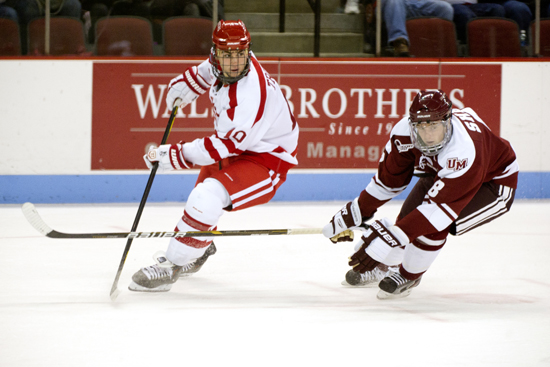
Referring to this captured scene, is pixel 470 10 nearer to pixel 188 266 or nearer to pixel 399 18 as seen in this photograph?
pixel 399 18

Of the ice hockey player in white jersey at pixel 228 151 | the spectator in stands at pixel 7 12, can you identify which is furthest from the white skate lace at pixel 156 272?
the spectator in stands at pixel 7 12

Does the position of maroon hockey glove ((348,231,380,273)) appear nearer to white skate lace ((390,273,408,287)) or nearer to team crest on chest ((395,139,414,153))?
white skate lace ((390,273,408,287))

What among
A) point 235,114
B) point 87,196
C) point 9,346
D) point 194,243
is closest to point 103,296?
point 194,243

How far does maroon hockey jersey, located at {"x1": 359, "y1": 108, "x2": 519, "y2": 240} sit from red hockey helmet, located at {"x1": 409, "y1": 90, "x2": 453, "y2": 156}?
0.12ft

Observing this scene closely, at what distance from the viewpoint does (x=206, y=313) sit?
8.35 ft

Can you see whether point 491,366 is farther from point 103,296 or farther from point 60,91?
point 60,91

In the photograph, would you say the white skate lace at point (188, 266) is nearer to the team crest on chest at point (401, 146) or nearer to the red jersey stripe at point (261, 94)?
the red jersey stripe at point (261, 94)

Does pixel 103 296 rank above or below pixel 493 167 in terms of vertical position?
below

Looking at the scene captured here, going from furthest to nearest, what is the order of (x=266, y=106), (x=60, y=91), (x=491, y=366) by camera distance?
1. (x=60, y=91)
2. (x=266, y=106)
3. (x=491, y=366)

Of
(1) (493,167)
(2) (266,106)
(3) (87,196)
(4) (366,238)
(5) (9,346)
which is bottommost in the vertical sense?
(3) (87,196)

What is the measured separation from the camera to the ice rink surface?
6.84 ft

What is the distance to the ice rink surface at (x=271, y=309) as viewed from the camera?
6.84 ft

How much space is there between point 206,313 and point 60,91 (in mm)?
3053

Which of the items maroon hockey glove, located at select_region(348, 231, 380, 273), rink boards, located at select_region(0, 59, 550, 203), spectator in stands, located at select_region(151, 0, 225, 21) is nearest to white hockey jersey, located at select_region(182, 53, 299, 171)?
maroon hockey glove, located at select_region(348, 231, 380, 273)
